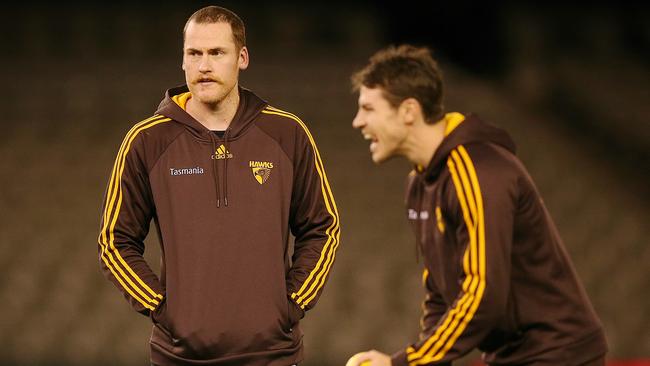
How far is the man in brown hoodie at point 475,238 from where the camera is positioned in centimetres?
267

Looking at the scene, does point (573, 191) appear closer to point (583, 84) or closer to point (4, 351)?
point (583, 84)

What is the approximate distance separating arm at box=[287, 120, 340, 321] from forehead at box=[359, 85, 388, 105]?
323 mm

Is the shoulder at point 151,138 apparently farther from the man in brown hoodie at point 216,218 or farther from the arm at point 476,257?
the arm at point 476,257

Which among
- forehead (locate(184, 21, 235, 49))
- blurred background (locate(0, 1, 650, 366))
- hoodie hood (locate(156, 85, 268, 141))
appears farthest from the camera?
blurred background (locate(0, 1, 650, 366))

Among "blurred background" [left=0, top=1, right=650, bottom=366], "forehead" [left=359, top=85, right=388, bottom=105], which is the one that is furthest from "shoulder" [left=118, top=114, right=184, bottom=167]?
"blurred background" [left=0, top=1, right=650, bottom=366]

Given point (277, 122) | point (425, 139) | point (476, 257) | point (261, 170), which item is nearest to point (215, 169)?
point (261, 170)

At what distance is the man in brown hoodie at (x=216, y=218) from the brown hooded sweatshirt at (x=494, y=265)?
0.41 meters

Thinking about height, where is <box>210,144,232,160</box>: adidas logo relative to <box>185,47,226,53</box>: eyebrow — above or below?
below

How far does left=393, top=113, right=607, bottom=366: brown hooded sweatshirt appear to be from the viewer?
267 centimetres

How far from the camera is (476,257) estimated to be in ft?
8.71

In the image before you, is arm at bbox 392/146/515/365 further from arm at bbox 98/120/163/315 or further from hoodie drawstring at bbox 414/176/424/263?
arm at bbox 98/120/163/315

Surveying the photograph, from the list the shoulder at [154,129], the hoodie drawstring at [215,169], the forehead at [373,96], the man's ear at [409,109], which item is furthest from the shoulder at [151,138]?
the man's ear at [409,109]

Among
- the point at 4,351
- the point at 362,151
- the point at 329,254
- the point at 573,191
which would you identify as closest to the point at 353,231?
the point at 362,151

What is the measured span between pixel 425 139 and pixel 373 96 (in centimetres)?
19
